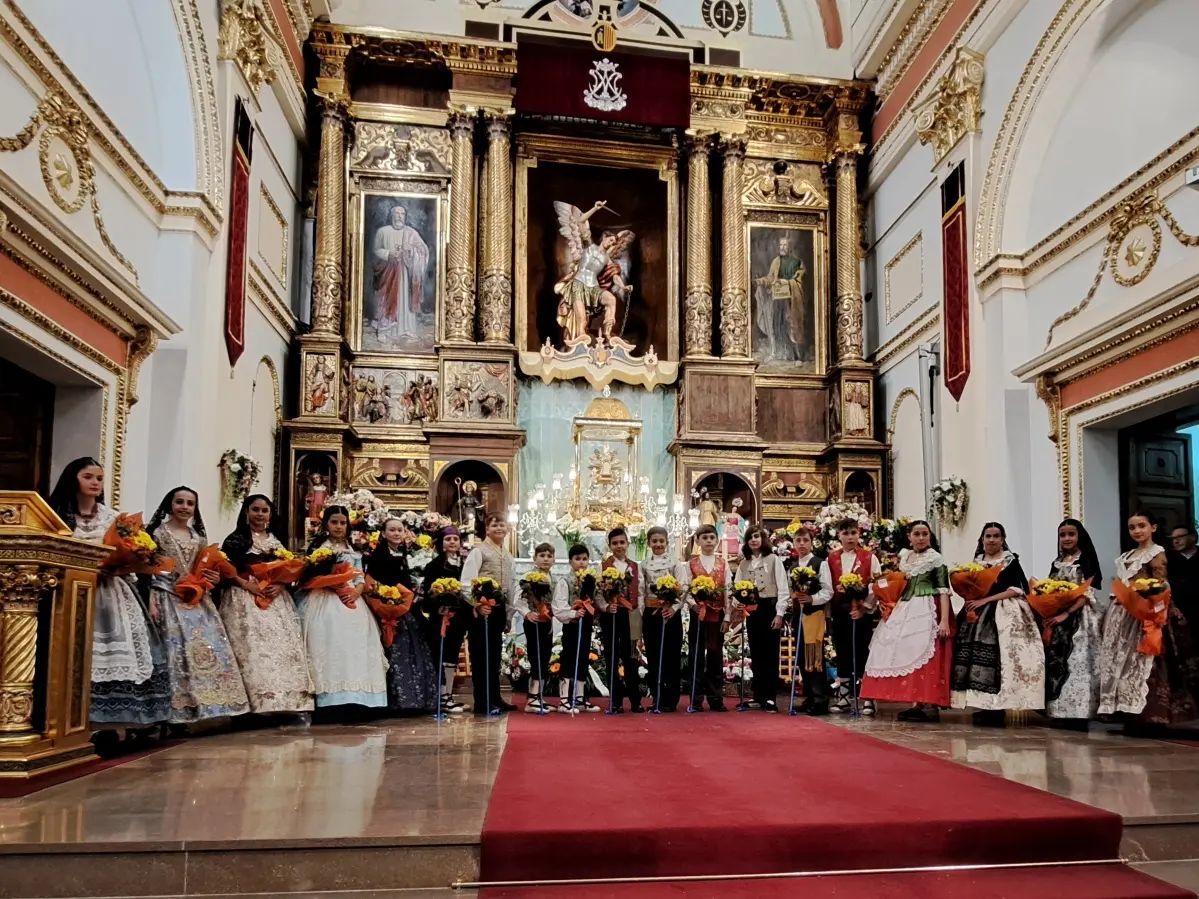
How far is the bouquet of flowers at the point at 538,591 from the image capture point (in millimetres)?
8195

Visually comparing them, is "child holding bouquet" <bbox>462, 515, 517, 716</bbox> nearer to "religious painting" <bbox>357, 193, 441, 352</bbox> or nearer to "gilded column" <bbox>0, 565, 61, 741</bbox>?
"gilded column" <bbox>0, 565, 61, 741</bbox>

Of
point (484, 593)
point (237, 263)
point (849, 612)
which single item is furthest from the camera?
point (237, 263)

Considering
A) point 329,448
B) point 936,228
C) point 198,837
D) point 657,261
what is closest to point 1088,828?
point 198,837

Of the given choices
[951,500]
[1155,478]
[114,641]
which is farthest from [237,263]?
[1155,478]

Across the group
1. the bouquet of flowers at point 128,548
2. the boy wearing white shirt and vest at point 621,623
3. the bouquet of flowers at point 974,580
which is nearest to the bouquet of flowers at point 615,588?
the boy wearing white shirt and vest at point 621,623

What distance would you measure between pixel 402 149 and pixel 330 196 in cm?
141

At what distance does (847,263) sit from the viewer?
15.6m

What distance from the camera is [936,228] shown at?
44.0ft

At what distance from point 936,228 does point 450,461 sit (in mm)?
6998

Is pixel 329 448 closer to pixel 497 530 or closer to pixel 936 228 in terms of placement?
pixel 497 530

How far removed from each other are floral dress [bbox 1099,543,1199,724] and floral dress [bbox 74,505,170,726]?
6303 mm

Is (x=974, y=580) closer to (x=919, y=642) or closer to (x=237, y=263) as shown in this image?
(x=919, y=642)

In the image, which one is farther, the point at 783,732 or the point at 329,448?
the point at 329,448

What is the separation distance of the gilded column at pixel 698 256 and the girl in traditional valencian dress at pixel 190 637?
9.39m
